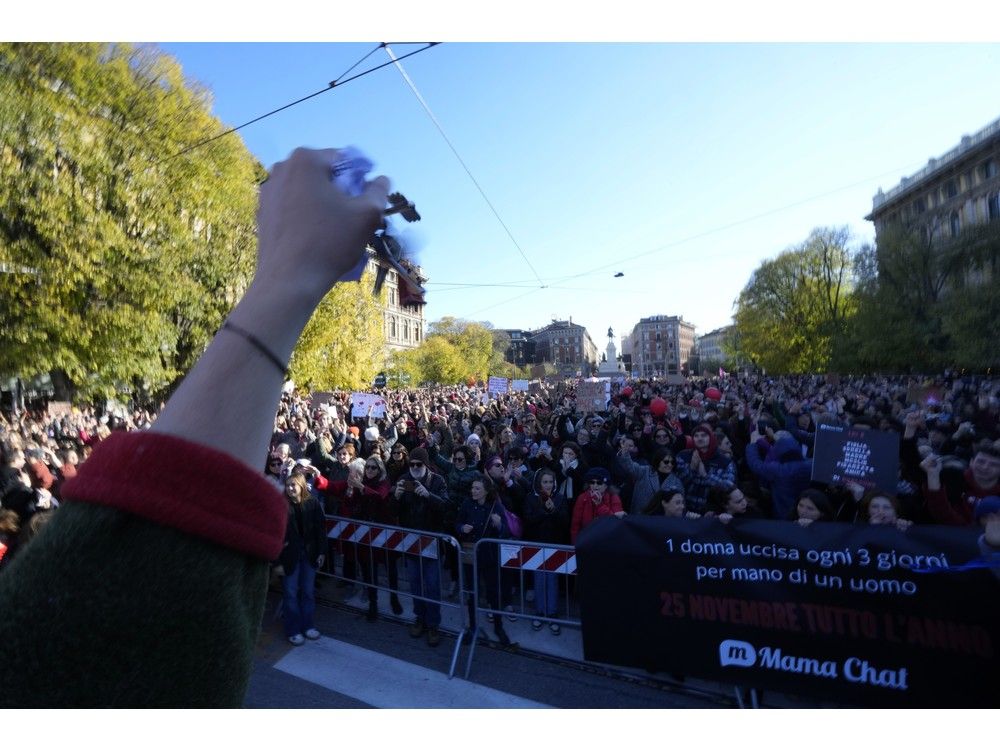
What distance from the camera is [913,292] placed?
38125mm

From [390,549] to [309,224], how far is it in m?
6.10

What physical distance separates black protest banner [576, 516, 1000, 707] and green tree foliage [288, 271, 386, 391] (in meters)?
18.7

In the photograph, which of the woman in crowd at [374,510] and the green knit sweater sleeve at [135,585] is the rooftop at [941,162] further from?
the green knit sweater sleeve at [135,585]

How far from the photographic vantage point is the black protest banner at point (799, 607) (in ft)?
12.2

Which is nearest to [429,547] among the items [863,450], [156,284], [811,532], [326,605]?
[326,605]

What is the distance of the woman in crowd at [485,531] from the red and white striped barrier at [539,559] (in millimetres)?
135

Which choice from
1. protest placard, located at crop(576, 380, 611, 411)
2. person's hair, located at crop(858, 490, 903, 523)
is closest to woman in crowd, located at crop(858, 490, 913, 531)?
person's hair, located at crop(858, 490, 903, 523)

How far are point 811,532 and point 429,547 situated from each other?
12.5 feet

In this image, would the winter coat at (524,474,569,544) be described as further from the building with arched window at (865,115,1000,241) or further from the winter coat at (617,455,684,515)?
the building with arched window at (865,115,1000,241)

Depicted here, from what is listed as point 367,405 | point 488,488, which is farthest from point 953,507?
point 367,405

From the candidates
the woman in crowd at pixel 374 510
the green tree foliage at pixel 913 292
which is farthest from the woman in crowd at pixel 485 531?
the green tree foliage at pixel 913 292

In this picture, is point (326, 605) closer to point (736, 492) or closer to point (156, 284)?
point (736, 492)

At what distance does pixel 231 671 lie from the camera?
0.68m

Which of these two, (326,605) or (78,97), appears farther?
(78,97)
